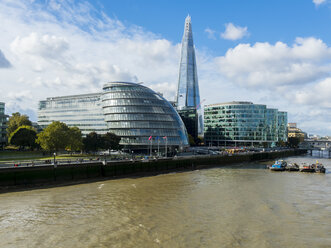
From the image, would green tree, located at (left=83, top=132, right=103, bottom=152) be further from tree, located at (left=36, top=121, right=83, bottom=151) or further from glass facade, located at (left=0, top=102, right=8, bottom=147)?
glass facade, located at (left=0, top=102, right=8, bottom=147)

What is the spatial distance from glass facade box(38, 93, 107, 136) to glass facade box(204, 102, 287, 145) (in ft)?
311

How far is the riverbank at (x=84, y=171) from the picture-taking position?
4319cm

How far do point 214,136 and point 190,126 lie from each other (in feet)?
62.4

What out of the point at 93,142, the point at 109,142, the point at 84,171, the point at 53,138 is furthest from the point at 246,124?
the point at 84,171

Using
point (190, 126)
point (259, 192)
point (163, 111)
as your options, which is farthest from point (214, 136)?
point (259, 192)

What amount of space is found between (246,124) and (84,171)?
469 ft

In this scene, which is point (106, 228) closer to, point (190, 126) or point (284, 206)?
point (284, 206)

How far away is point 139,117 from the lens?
334ft

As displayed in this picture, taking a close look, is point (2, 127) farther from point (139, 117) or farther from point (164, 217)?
point (164, 217)

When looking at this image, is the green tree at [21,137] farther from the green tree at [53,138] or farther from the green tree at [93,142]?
the green tree at [93,142]

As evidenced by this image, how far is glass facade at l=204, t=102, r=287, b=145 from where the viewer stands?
180 m

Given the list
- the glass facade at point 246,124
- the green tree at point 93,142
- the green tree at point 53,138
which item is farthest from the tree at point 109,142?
the glass facade at point 246,124

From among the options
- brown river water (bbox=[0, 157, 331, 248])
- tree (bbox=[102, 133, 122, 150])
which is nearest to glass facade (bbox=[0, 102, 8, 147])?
tree (bbox=[102, 133, 122, 150])

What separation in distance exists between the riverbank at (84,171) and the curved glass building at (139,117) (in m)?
18.9
